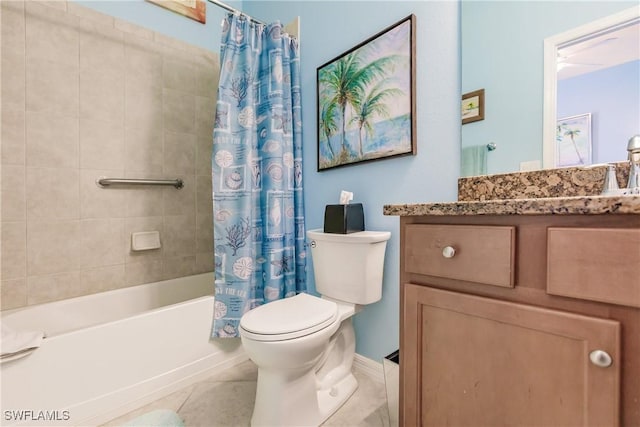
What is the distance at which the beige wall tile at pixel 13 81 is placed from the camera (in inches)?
57.2

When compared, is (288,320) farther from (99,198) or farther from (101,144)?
(101,144)

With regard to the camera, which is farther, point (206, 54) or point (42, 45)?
point (206, 54)

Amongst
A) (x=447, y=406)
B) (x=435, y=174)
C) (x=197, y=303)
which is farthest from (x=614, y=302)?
(x=197, y=303)

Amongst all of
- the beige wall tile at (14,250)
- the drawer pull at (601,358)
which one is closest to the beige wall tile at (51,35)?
the beige wall tile at (14,250)

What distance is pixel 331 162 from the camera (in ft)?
5.41

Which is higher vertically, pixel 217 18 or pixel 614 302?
pixel 217 18

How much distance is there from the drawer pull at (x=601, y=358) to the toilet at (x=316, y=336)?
78 cm

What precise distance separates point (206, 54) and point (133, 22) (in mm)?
466

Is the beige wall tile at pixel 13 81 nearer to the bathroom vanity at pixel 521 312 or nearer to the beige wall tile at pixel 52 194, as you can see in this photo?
the beige wall tile at pixel 52 194

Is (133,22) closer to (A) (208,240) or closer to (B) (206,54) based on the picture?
(B) (206,54)

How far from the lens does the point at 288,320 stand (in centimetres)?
109

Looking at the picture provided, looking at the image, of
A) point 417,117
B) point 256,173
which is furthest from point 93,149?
point 417,117

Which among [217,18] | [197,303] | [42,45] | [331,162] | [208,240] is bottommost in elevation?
[197,303]

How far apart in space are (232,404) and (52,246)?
52.1 inches
